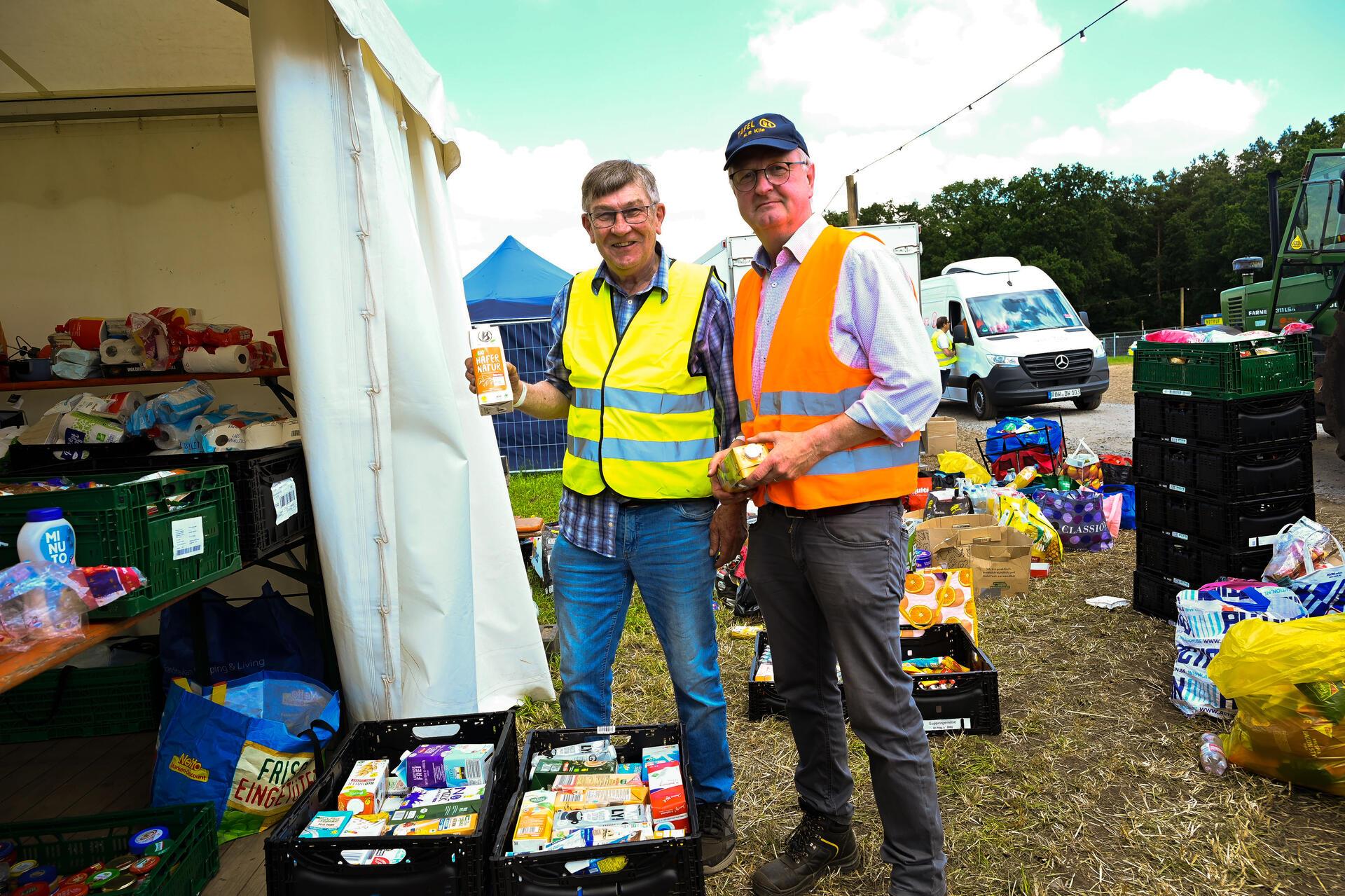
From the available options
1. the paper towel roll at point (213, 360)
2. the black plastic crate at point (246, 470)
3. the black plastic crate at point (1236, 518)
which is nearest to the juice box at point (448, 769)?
the black plastic crate at point (246, 470)

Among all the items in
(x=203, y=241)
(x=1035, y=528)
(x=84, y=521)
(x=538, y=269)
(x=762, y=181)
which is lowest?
(x=1035, y=528)

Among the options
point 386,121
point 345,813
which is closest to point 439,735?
point 345,813

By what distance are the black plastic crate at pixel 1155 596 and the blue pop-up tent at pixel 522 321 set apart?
7.27 meters

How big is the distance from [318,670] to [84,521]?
6.02 ft

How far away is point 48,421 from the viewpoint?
3.53m

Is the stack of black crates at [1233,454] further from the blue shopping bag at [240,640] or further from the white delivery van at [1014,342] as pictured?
the white delivery van at [1014,342]

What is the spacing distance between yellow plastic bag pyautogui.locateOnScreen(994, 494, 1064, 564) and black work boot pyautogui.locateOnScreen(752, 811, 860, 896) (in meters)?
3.80

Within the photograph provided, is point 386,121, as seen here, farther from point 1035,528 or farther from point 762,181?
point 1035,528

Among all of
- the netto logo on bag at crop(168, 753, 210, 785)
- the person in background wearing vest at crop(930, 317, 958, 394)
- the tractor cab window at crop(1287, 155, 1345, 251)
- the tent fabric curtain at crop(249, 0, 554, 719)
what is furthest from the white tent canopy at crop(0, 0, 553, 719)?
the person in background wearing vest at crop(930, 317, 958, 394)

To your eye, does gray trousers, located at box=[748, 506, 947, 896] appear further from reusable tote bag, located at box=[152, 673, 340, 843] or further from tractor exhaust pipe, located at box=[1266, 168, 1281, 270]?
tractor exhaust pipe, located at box=[1266, 168, 1281, 270]

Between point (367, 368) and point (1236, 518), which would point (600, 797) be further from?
point (1236, 518)

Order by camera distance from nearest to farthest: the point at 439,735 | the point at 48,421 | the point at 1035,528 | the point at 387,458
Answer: the point at 439,735 < the point at 387,458 < the point at 48,421 < the point at 1035,528

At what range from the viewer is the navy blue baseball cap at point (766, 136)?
2.17 m

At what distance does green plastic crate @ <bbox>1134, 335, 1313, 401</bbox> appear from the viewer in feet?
14.0
